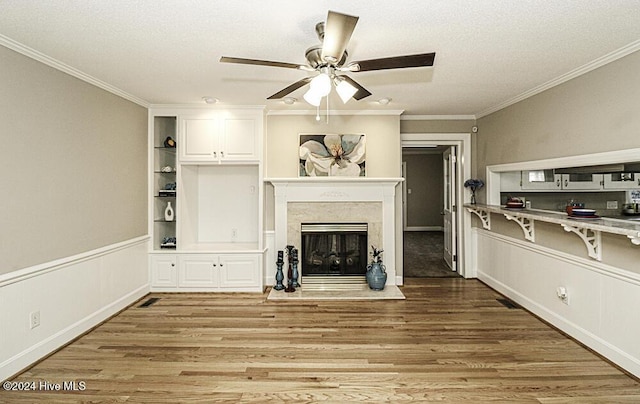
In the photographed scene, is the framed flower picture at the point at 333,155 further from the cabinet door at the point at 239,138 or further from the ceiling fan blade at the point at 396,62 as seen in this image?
the ceiling fan blade at the point at 396,62

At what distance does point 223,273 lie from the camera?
4.30m

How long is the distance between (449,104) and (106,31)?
3.64 metres

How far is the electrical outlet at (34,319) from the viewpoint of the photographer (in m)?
2.60

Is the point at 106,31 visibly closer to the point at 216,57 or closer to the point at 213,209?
the point at 216,57

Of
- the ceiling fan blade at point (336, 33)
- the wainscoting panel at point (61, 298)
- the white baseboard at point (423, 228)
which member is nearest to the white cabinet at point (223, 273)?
the wainscoting panel at point (61, 298)

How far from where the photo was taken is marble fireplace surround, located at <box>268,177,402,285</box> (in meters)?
4.46

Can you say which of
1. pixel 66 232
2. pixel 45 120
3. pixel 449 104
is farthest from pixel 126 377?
pixel 449 104

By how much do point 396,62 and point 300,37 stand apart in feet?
2.41

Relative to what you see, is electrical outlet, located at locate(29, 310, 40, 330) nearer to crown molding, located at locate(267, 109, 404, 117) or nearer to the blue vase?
crown molding, located at locate(267, 109, 404, 117)

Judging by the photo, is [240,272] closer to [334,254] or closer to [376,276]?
[334,254]

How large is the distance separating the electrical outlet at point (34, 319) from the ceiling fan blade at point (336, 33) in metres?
2.88

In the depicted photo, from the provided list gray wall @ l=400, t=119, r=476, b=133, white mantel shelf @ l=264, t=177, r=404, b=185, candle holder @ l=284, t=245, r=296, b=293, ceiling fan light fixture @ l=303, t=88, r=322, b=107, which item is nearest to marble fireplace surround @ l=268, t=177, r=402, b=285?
white mantel shelf @ l=264, t=177, r=404, b=185

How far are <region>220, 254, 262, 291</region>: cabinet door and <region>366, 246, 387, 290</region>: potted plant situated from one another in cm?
140

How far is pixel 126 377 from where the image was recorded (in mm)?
2408
